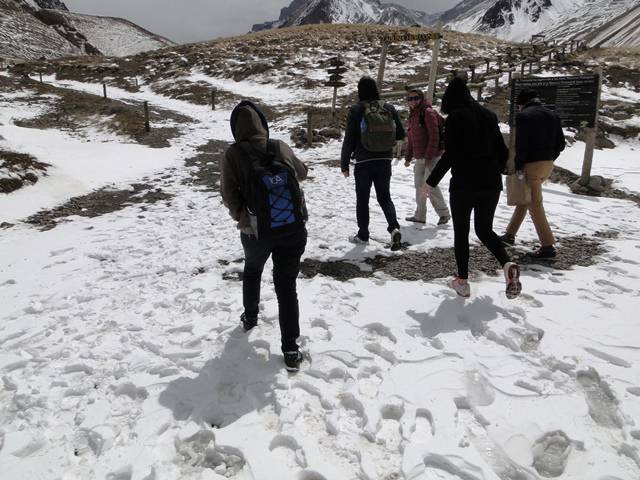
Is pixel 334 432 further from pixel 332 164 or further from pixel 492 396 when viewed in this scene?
pixel 332 164

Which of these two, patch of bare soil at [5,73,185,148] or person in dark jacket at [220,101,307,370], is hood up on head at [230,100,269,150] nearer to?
person in dark jacket at [220,101,307,370]

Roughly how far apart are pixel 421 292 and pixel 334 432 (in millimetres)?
2303

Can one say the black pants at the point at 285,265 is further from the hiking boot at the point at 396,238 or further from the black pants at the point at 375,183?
the hiking boot at the point at 396,238

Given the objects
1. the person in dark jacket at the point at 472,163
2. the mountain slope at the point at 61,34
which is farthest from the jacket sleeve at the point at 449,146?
the mountain slope at the point at 61,34

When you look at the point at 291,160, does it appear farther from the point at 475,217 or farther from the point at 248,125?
the point at 475,217

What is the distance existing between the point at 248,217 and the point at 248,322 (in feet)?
4.00

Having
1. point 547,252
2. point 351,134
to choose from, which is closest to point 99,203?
point 351,134

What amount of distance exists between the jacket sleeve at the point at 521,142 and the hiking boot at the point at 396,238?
179 centimetres

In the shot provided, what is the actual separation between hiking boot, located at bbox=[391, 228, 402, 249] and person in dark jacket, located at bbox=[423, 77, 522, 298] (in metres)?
1.46

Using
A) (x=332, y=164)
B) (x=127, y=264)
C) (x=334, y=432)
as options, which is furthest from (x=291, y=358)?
(x=332, y=164)

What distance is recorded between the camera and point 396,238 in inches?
225

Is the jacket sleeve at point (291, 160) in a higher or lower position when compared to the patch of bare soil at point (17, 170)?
higher

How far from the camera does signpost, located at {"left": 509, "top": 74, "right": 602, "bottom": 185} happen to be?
8.42 meters

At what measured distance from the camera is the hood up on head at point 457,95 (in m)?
3.97
